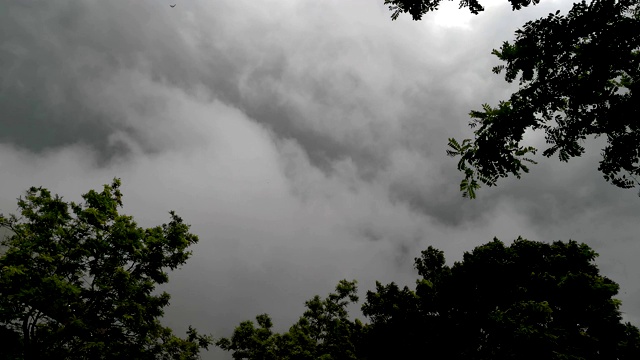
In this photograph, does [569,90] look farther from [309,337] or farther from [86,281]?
[309,337]

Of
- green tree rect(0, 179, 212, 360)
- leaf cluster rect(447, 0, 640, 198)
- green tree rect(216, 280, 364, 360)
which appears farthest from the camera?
green tree rect(216, 280, 364, 360)

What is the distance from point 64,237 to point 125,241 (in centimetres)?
265

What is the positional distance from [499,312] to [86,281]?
65.9 ft

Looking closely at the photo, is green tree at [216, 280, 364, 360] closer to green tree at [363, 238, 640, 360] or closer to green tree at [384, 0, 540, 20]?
green tree at [363, 238, 640, 360]

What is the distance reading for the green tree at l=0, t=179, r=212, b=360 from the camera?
559 inches

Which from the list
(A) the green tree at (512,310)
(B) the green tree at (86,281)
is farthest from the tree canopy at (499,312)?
(B) the green tree at (86,281)

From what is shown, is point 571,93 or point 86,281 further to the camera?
point 86,281

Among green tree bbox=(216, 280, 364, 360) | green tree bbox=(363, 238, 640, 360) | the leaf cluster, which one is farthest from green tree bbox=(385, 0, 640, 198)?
green tree bbox=(216, 280, 364, 360)

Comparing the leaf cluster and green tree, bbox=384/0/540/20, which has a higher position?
green tree, bbox=384/0/540/20

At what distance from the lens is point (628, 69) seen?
A: 4.64 m

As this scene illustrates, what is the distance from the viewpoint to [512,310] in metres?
17.0

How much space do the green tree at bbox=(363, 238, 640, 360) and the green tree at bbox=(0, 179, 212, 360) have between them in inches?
550

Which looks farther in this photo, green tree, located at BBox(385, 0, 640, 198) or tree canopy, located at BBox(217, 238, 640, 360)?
tree canopy, located at BBox(217, 238, 640, 360)

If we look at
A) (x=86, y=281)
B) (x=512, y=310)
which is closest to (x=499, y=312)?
(x=512, y=310)
